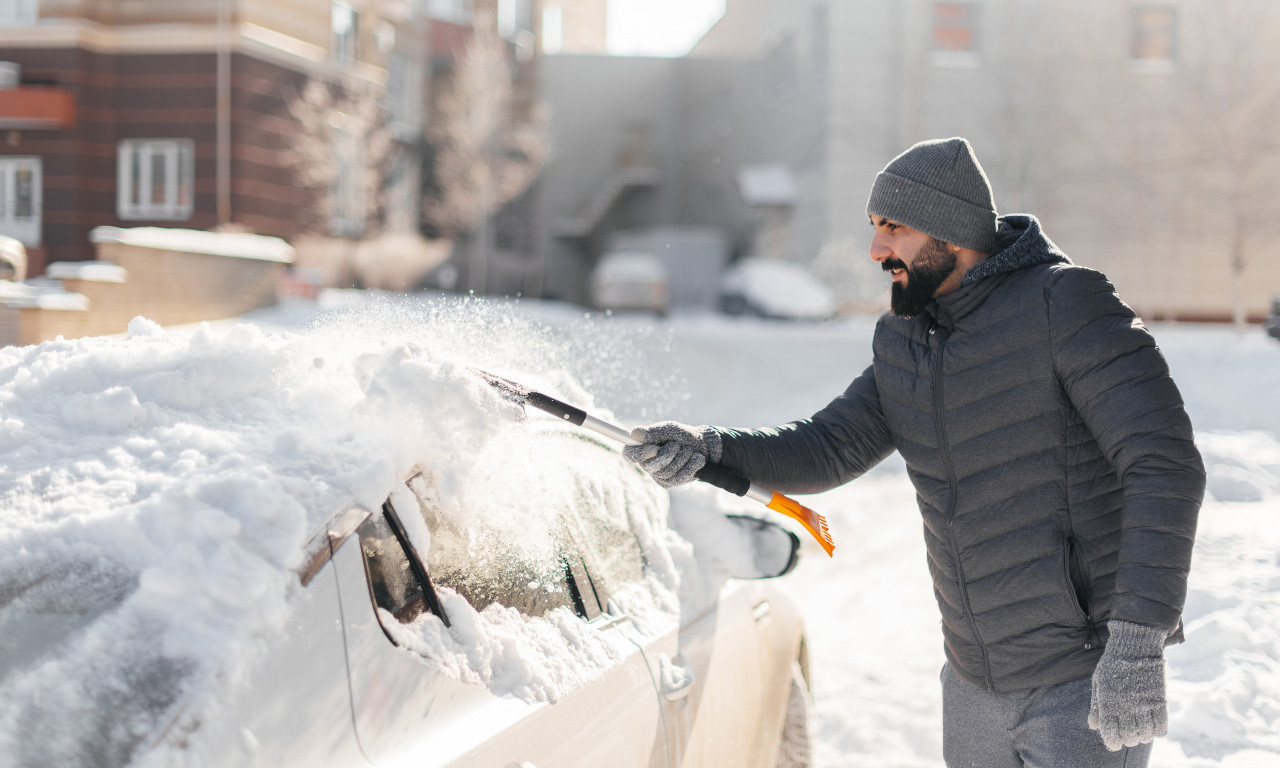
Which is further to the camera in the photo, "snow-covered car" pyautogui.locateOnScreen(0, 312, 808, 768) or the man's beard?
the man's beard

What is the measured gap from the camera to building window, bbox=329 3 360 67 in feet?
80.0

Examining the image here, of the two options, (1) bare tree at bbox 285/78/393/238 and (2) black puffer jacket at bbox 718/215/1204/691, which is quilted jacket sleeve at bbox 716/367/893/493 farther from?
(1) bare tree at bbox 285/78/393/238

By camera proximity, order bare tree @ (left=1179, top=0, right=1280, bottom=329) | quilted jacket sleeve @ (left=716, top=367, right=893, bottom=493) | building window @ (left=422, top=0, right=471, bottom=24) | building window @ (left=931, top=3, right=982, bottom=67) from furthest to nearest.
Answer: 1. building window @ (left=422, top=0, right=471, bottom=24)
2. building window @ (left=931, top=3, right=982, bottom=67)
3. bare tree @ (left=1179, top=0, right=1280, bottom=329)
4. quilted jacket sleeve @ (left=716, top=367, right=893, bottom=493)

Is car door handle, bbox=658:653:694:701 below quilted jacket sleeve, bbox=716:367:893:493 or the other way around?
below

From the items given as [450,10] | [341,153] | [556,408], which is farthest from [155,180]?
[556,408]

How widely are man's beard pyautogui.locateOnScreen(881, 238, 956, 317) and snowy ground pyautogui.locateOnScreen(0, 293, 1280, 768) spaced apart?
0.95 metres

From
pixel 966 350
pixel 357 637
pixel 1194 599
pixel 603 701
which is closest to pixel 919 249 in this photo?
pixel 966 350

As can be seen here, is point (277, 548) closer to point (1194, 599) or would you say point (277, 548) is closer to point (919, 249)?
point (919, 249)

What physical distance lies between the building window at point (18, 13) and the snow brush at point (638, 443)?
23.1 meters

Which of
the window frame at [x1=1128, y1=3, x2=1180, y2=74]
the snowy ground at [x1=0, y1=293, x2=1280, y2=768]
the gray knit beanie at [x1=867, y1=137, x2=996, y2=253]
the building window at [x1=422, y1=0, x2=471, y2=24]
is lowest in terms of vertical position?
the snowy ground at [x1=0, y1=293, x2=1280, y2=768]

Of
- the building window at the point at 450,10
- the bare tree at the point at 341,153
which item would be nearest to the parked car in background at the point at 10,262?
the bare tree at the point at 341,153

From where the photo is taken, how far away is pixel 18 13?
2133 centimetres

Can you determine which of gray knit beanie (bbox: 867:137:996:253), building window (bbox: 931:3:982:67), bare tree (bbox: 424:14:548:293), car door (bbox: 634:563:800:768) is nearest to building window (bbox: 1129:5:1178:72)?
building window (bbox: 931:3:982:67)

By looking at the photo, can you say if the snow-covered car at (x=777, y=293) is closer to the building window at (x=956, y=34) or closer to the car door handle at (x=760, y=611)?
the building window at (x=956, y=34)
